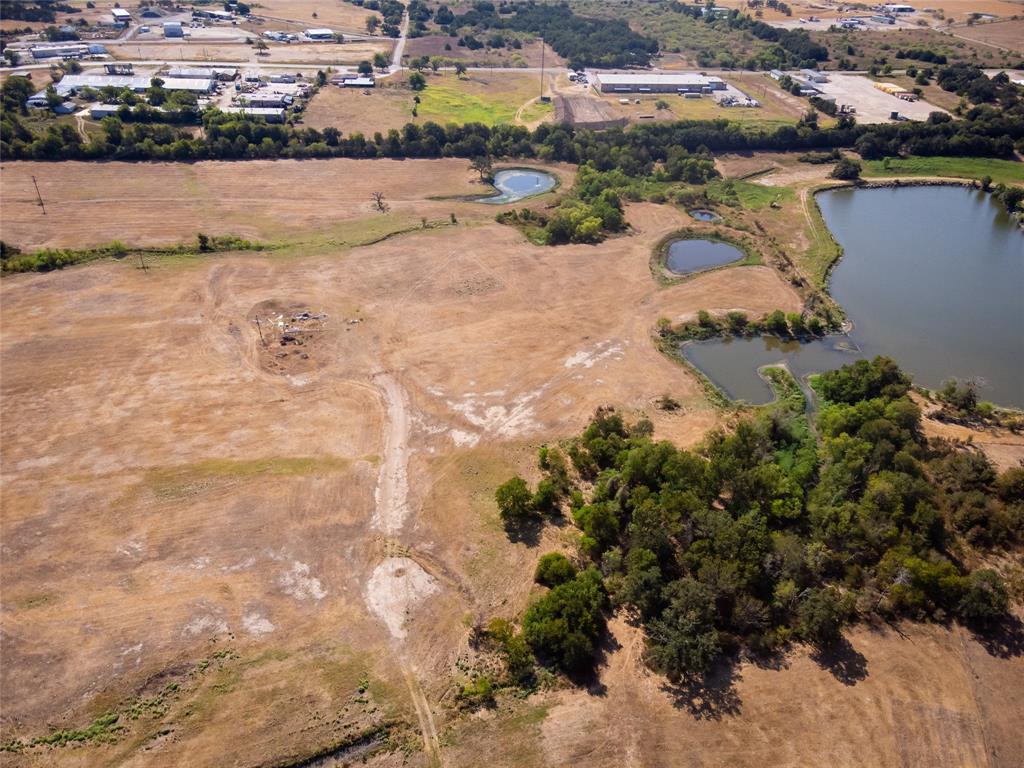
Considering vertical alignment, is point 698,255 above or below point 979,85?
below

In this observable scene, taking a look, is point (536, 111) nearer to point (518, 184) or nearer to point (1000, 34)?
point (518, 184)

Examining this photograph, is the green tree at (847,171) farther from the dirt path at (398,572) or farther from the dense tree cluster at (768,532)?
the dirt path at (398,572)

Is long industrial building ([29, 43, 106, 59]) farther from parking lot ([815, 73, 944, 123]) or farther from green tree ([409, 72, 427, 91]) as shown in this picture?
parking lot ([815, 73, 944, 123])

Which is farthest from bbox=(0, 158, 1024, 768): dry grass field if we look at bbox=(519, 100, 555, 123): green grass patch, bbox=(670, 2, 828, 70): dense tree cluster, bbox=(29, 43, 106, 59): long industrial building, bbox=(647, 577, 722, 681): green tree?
bbox=(670, 2, 828, 70): dense tree cluster

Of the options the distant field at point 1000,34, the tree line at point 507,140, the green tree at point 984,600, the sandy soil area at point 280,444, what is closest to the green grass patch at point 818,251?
the sandy soil area at point 280,444

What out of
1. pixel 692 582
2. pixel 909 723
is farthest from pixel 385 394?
pixel 909 723

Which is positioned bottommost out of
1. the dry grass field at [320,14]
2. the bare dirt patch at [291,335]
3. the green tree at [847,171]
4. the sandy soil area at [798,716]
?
the sandy soil area at [798,716]

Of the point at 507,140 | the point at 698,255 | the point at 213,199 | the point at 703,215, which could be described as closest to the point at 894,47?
the point at 703,215
